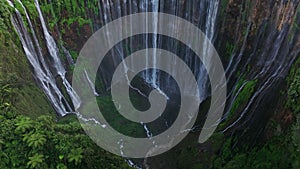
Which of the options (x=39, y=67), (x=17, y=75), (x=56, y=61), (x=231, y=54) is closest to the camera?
(x=17, y=75)

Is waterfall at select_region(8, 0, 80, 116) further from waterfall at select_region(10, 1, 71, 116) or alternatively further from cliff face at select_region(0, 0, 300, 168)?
cliff face at select_region(0, 0, 300, 168)

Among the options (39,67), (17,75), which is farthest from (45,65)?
(17,75)

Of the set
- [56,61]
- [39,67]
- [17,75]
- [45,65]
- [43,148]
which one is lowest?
[56,61]

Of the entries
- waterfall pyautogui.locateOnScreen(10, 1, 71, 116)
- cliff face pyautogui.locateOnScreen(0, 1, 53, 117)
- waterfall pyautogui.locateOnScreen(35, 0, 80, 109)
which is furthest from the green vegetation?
waterfall pyautogui.locateOnScreen(35, 0, 80, 109)

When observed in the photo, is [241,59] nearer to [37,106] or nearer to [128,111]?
[128,111]

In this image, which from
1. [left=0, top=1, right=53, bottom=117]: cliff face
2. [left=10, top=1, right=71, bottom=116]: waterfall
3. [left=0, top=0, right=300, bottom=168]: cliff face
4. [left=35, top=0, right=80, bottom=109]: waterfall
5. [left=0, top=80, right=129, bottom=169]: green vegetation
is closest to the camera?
[left=0, top=80, right=129, bottom=169]: green vegetation

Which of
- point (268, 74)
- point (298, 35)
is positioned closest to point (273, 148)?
point (268, 74)

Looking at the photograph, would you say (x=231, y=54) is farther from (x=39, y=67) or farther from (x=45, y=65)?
(x=39, y=67)

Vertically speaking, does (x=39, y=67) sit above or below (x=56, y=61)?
above

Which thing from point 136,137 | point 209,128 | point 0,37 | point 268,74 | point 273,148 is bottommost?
point 136,137
